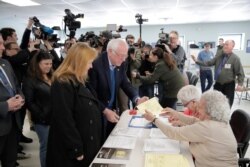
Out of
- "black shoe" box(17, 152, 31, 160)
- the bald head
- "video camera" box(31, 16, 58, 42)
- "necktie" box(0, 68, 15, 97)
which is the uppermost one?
"video camera" box(31, 16, 58, 42)

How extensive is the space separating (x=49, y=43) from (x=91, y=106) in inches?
69.2

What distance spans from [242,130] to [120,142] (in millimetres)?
997

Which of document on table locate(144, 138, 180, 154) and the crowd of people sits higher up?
the crowd of people

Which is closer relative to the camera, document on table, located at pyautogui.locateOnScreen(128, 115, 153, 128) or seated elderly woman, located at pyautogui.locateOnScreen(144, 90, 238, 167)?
seated elderly woman, located at pyautogui.locateOnScreen(144, 90, 238, 167)

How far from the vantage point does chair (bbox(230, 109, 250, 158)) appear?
1904 millimetres

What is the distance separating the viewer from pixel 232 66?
4156 millimetres

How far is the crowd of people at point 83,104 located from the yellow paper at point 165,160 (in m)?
0.18

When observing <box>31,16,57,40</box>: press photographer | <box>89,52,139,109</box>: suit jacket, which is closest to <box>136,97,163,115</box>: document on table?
<box>89,52,139,109</box>: suit jacket

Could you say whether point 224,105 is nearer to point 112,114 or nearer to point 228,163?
point 228,163

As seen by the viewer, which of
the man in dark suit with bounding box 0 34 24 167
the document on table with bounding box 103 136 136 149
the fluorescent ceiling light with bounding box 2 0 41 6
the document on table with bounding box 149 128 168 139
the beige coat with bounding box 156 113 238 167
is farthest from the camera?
the fluorescent ceiling light with bounding box 2 0 41 6

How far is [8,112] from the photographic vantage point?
197 centimetres

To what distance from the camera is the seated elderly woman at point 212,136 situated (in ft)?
4.90

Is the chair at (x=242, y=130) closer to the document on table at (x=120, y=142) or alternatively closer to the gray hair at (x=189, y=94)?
the gray hair at (x=189, y=94)

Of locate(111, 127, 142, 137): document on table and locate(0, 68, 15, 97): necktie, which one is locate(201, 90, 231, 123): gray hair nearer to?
locate(111, 127, 142, 137): document on table
